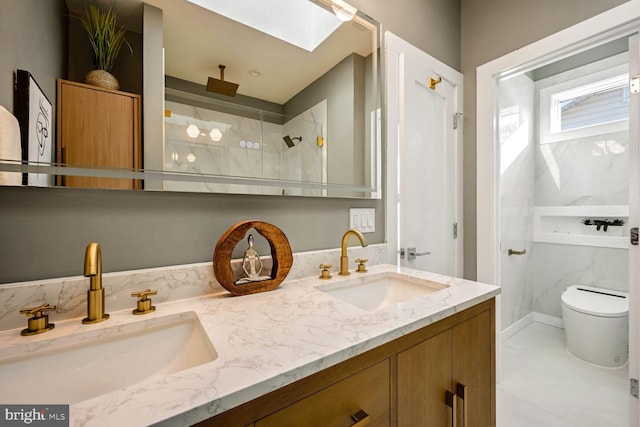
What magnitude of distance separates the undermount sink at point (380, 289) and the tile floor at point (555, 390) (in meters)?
1.01

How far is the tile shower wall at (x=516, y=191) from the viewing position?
228 cm

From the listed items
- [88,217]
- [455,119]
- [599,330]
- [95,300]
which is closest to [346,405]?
[95,300]

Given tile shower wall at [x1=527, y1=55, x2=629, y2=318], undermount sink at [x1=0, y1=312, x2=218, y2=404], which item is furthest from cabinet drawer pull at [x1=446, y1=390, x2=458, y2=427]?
tile shower wall at [x1=527, y1=55, x2=629, y2=318]

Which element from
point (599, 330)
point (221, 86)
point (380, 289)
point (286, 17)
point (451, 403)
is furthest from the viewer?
point (599, 330)

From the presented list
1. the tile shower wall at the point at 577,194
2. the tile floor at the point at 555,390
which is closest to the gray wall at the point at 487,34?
the tile floor at the point at 555,390

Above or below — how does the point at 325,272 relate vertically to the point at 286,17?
below

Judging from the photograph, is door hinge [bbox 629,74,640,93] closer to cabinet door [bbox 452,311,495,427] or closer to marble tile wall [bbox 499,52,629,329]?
marble tile wall [bbox 499,52,629,329]

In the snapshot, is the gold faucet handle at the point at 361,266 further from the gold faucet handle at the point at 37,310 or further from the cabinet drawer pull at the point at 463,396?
the gold faucet handle at the point at 37,310

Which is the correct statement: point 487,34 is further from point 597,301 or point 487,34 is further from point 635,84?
point 597,301

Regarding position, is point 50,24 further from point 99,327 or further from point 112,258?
point 99,327

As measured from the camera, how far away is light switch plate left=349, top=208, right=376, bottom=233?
4.29 ft

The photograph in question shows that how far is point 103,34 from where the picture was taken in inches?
29.3

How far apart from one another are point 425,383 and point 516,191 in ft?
7.74

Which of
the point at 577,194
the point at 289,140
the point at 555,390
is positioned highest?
the point at 289,140
